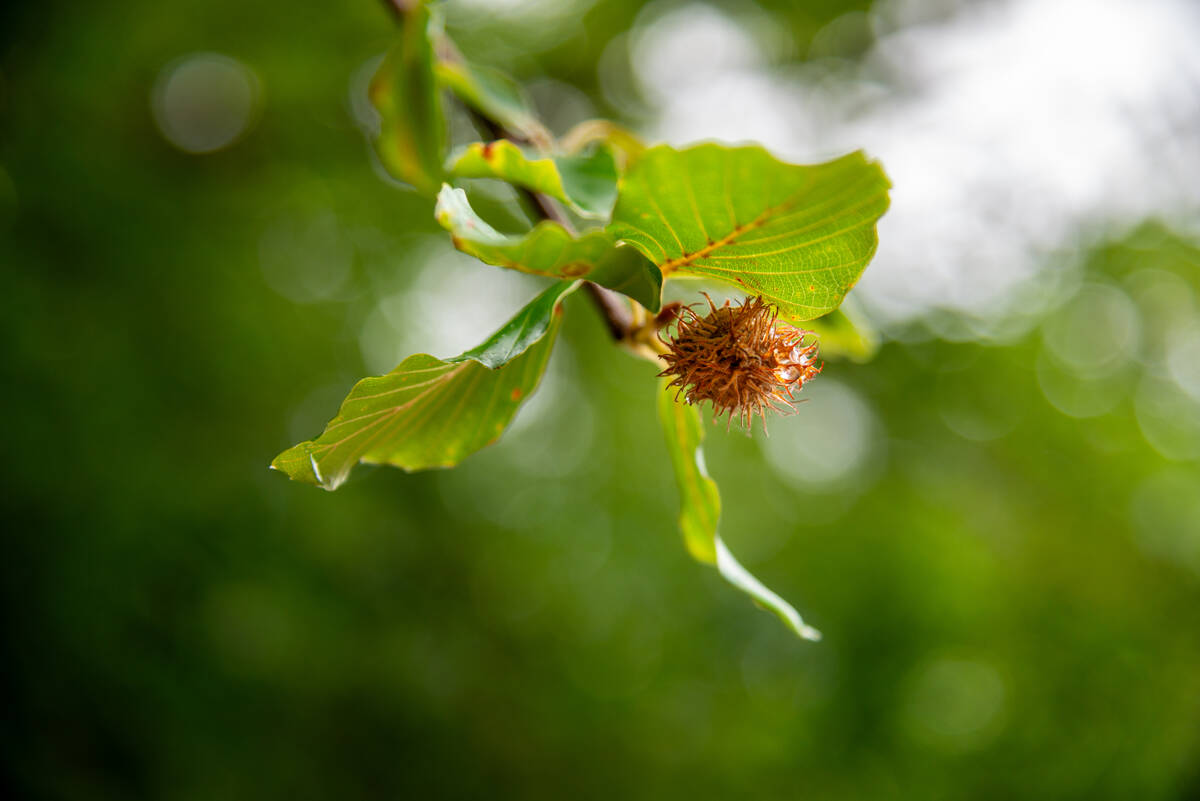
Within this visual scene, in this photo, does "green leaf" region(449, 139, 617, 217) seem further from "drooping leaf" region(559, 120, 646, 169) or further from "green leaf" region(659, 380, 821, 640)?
"drooping leaf" region(559, 120, 646, 169)

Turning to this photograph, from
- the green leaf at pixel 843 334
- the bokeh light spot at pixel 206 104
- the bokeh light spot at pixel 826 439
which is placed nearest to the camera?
the green leaf at pixel 843 334

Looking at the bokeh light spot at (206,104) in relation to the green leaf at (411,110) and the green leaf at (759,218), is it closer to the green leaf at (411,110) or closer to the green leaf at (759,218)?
the green leaf at (411,110)

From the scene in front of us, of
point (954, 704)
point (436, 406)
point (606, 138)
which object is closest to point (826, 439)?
point (954, 704)

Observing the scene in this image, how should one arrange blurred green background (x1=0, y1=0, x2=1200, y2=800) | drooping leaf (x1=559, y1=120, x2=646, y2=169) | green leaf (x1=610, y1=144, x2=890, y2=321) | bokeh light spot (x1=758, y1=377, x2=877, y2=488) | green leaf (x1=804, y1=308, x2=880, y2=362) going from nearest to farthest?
green leaf (x1=610, y1=144, x2=890, y2=321)
green leaf (x1=804, y1=308, x2=880, y2=362)
drooping leaf (x1=559, y1=120, x2=646, y2=169)
blurred green background (x1=0, y1=0, x2=1200, y2=800)
bokeh light spot (x1=758, y1=377, x2=877, y2=488)

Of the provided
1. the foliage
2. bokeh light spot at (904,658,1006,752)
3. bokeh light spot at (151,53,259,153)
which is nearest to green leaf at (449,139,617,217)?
the foliage

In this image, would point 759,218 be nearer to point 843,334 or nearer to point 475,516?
point 843,334

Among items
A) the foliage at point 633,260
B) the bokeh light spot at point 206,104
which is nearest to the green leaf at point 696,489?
the foliage at point 633,260
